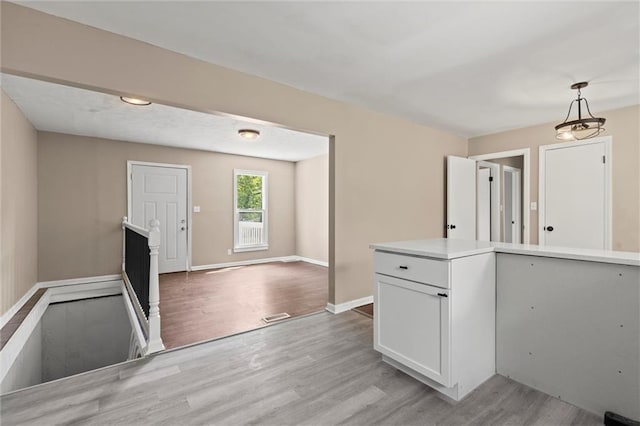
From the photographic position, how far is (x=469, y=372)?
1.86m

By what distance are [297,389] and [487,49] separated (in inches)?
113

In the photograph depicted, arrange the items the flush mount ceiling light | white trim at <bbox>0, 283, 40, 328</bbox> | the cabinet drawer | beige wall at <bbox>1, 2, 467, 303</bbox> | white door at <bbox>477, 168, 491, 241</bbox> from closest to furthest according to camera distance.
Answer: the cabinet drawer → beige wall at <bbox>1, 2, 467, 303</bbox> → the flush mount ceiling light → white trim at <bbox>0, 283, 40, 328</bbox> → white door at <bbox>477, 168, 491, 241</bbox>

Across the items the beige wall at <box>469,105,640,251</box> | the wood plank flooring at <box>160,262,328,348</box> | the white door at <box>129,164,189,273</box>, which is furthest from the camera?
the white door at <box>129,164,189,273</box>

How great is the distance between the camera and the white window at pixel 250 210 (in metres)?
6.28

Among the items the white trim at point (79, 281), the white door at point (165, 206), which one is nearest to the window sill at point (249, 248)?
the white door at point (165, 206)

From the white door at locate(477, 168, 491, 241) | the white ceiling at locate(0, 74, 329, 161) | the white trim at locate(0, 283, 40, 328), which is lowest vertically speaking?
the white trim at locate(0, 283, 40, 328)

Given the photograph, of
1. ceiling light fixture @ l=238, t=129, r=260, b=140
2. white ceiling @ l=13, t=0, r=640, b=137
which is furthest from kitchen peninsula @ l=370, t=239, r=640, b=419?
ceiling light fixture @ l=238, t=129, r=260, b=140

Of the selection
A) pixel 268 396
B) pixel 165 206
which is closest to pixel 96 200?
pixel 165 206

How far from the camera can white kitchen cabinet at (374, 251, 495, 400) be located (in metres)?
1.75

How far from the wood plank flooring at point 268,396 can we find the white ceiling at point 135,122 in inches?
108

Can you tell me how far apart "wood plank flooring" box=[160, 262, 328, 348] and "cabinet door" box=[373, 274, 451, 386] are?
1.40 metres

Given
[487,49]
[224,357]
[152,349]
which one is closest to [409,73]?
[487,49]

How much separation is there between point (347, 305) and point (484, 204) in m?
3.43

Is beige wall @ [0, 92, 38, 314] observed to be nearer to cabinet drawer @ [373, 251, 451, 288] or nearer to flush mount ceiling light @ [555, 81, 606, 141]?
cabinet drawer @ [373, 251, 451, 288]
